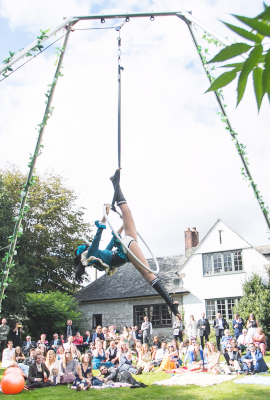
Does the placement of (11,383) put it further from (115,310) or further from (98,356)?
(115,310)

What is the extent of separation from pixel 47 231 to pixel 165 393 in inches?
568

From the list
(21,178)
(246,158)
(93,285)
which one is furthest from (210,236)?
(246,158)

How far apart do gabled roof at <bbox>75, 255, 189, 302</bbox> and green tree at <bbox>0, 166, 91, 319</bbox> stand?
1560 mm

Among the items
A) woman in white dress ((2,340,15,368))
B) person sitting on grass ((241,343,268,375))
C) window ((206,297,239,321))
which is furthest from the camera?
window ((206,297,239,321))

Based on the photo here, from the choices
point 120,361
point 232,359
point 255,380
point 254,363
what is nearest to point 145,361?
point 120,361

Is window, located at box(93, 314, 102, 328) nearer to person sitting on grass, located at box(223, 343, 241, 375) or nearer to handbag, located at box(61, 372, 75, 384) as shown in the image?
person sitting on grass, located at box(223, 343, 241, 375)

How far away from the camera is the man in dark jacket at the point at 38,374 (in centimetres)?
845

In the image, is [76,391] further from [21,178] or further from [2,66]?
[21,178]

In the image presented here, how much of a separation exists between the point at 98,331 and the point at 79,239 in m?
8.86

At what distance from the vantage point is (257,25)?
73 cm

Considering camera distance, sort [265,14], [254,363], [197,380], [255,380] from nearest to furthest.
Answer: [265,14], [255,380], [197,380], [254,363]

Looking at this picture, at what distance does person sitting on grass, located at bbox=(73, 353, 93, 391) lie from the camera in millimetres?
8297

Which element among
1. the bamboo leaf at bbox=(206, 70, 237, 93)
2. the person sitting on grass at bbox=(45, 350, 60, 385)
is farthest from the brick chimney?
the bamboo leaf at bbox=(206, 70, 237, 93)

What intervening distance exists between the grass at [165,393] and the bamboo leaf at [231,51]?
6.91 m
